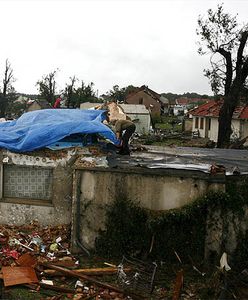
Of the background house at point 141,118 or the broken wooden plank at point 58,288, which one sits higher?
the background house at point 141,118

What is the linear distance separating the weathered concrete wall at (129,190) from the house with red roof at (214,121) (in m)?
15.8

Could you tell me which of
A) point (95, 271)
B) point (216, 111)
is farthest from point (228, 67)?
point (95, 271)

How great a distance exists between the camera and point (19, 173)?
10.6m

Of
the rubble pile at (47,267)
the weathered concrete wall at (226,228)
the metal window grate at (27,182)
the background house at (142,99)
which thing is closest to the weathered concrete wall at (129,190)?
the weathered concrete wall at (226,228)

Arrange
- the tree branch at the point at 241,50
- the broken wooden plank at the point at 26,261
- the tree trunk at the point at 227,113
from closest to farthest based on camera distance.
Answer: the broken wooden plank at the point at 26,261
the tree branch at the point at 241,50
the tree trunk at the point at 227,113

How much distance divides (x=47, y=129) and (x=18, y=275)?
397 cm

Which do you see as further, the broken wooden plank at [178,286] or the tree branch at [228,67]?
the tree branch at [228,67]

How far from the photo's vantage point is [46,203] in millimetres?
10445

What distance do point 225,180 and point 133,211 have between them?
7.66 feet

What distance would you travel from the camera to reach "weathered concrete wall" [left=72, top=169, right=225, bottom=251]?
8.99 metres

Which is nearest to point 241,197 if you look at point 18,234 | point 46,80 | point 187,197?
point 187,197

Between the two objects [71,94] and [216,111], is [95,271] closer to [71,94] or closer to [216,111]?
[216,111]

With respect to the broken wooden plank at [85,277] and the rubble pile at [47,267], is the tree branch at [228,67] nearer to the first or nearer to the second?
the rubble pile at [47,267]

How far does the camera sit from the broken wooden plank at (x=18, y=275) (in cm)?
788
